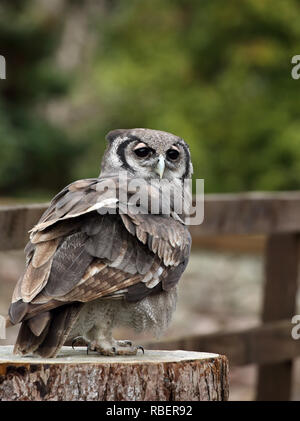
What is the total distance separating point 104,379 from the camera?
11.2 ft

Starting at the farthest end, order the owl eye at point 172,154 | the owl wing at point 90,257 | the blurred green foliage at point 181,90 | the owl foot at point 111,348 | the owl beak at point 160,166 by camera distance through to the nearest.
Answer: the blurred green foliage at point 181,90
the owl eye at point 172,154
the owl beak at point 160,166
the owl foot at point 111,348
the owl wing at point 90,257

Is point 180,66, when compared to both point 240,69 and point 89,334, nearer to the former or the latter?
point 240,69

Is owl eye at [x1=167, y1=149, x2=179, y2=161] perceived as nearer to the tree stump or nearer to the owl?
the owl

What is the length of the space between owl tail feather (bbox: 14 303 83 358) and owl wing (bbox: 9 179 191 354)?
0.07ft

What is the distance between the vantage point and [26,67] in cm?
1759

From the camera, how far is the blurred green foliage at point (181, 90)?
1520 cm

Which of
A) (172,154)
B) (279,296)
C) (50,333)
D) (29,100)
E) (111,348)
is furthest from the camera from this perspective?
(29,100)

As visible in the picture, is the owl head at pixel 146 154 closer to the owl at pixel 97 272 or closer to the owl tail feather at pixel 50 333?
the owl at pixel 97 272

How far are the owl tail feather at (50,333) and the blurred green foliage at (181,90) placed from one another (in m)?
11.5

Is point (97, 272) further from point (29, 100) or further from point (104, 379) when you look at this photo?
point (29, 100)

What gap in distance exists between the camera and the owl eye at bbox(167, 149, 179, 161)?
13.4 feet

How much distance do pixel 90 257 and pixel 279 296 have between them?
10.2 ft

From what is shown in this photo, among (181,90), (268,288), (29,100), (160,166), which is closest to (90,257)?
(160,166)

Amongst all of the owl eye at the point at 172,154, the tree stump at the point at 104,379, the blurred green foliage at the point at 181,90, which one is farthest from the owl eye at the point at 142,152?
the blurred green foliage at the point at 181,90
